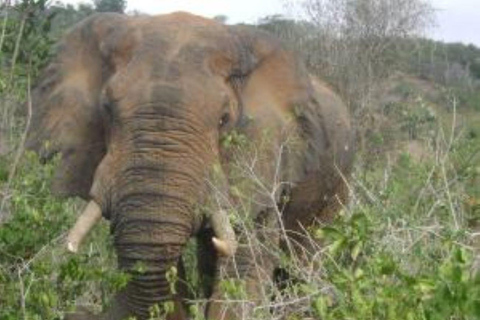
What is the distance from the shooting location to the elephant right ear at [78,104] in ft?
22.3

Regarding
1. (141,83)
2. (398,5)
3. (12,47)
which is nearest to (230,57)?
(141,83)

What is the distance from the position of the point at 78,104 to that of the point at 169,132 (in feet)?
3.21

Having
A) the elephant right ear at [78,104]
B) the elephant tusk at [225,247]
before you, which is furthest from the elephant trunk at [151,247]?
the elephant right ear at [78,104]

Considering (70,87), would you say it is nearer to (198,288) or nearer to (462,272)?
(198,288)

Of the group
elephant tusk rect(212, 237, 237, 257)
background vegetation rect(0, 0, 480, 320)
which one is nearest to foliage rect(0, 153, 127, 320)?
background vegetation rect(0, 0, 480, 320)

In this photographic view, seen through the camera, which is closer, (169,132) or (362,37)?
(169,132)

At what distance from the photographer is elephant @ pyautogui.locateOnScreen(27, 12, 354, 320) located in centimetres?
590

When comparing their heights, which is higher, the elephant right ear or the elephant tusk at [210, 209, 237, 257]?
the elephant right ear

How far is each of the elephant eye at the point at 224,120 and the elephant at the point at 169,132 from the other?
0.05ft

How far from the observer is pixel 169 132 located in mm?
6078

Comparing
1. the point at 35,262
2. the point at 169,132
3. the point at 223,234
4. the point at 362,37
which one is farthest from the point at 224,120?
the point at 362,37

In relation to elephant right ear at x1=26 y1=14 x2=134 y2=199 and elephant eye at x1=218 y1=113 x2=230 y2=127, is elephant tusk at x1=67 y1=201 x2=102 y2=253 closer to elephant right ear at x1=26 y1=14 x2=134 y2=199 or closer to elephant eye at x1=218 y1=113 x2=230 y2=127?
elephant right ear at x1=26 y1=14 x2=134 y2=199

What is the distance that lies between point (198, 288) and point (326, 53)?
13.9m

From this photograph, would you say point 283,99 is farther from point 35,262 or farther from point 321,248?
point 35,262
